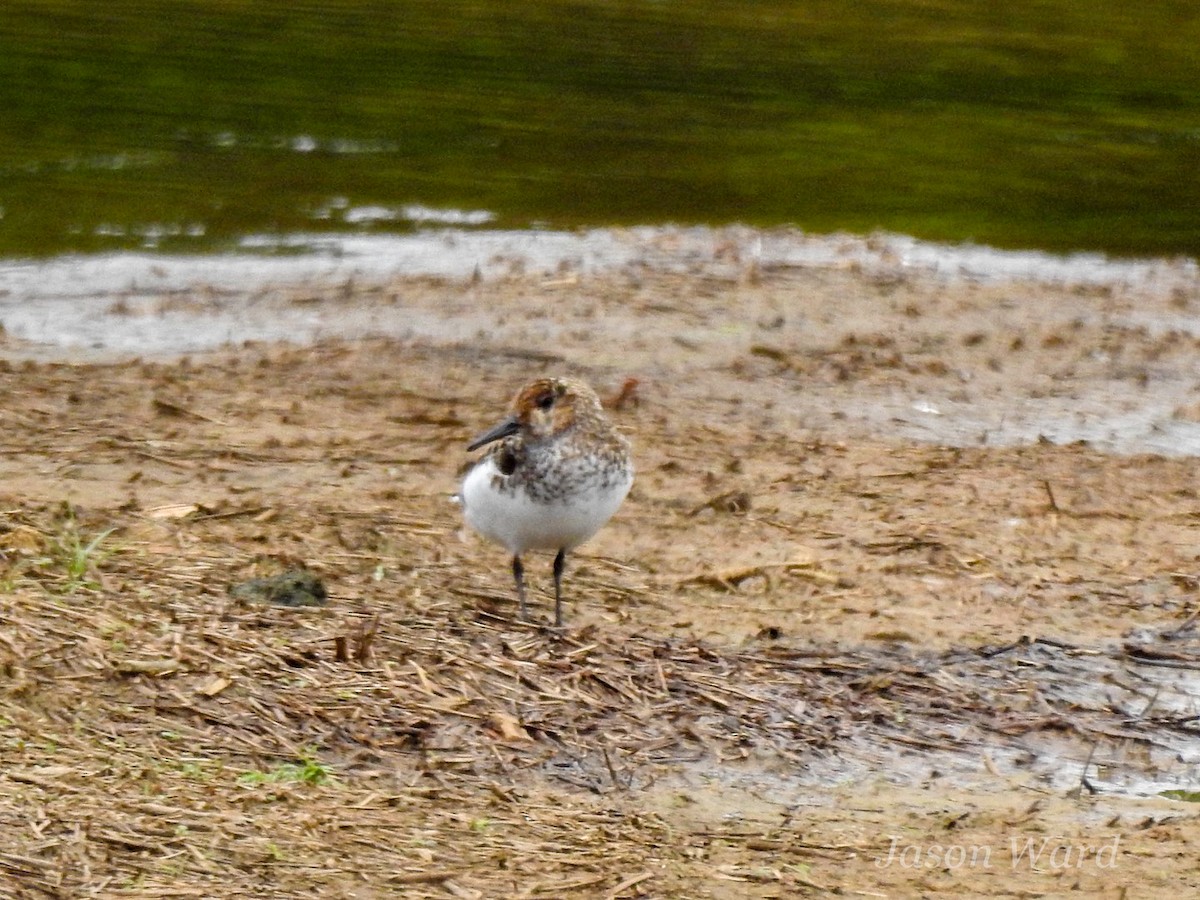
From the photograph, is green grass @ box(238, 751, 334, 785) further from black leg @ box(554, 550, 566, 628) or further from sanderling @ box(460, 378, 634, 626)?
black leg @ box(554, 550, 566, 628)

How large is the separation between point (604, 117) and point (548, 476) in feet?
39.8

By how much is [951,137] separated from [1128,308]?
698 centimetres

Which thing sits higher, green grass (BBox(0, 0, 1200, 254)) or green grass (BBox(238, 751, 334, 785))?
green grass (BBox(0, 0, 1200, 254))

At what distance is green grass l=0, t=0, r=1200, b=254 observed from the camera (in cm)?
1533

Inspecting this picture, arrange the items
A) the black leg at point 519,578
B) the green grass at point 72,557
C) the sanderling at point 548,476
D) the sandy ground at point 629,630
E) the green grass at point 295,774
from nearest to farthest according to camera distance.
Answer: the sandy ground at point 629,630 → the green grass at point 295,774 → the green grass at point 72,557 → the sanderling at point 548,476 → the black leg at point 519,578

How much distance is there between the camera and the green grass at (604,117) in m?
15.3

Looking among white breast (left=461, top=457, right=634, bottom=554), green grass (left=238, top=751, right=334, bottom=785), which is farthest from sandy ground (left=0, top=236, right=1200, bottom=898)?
white breast (left=461, top=457, right=634, bottom=554)

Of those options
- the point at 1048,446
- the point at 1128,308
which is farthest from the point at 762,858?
the point at 1128,308

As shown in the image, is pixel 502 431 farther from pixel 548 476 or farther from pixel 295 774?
pixel 295 774

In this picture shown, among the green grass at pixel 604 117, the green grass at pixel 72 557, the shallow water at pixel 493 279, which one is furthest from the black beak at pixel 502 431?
the green grass at pixel 604 117

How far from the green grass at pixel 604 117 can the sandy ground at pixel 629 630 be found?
4597 mm

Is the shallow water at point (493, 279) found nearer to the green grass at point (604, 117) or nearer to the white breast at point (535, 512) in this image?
the green grass at point (604, 117)

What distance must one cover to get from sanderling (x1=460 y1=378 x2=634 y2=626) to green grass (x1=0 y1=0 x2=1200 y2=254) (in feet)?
22.9

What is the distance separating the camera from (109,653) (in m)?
5.86
